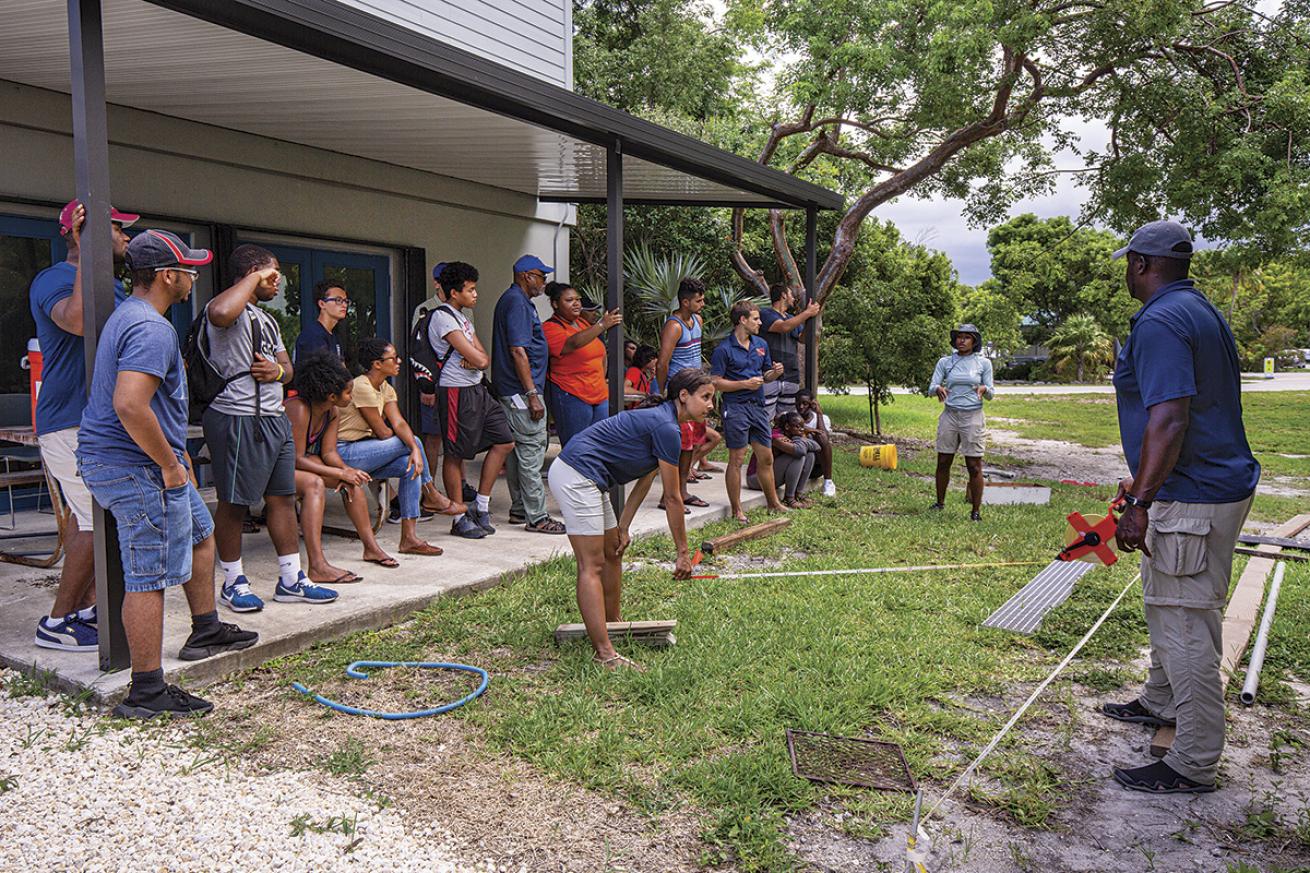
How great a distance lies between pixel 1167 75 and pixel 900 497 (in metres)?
7.49

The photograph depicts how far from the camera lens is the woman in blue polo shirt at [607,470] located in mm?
4344

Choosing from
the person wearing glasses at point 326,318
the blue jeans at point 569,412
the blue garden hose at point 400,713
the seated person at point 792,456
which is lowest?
the blue garden hose at point 400,713

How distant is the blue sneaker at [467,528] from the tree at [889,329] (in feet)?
28.9

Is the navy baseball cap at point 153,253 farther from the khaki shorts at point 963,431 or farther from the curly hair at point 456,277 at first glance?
the khaki shorts at point 963,431

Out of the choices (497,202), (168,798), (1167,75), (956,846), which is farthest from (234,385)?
(1167,75)

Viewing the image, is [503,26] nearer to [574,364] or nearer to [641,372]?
[641,372]

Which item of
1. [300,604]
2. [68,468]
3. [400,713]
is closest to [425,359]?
[300,604]

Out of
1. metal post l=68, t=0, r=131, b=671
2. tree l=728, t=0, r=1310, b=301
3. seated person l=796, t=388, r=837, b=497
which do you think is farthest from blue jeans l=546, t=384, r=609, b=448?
tree l=728, t=0, r=1310, b=301

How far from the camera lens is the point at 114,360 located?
363cm

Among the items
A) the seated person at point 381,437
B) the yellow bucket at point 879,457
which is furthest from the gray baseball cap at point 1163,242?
the yellow bucket at point 879,457

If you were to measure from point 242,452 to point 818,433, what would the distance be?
5.86m

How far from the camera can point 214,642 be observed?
4199 millimetres

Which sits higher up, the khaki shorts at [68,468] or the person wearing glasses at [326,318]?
the person wearing glasses at [326,318]

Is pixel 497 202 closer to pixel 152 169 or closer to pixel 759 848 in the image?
pixel 152 169
